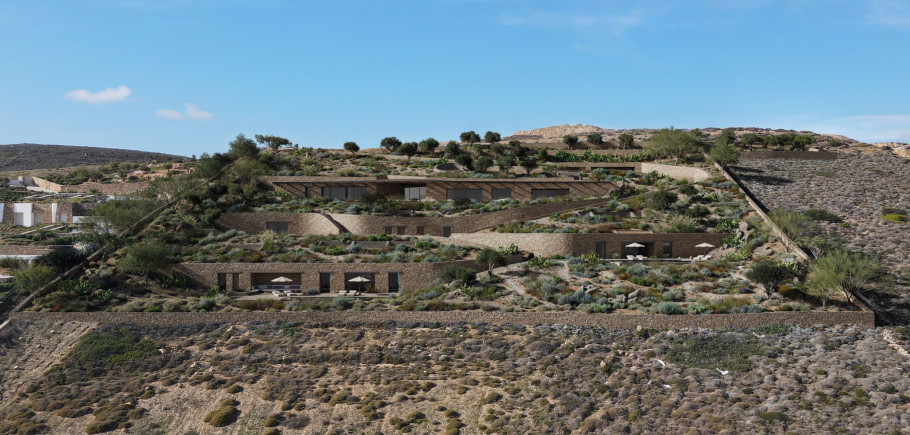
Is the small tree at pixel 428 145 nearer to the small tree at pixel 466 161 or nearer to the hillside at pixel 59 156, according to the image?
the small tree at pixel 466 161

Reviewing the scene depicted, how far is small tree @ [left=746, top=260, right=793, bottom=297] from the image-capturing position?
3997 centimetres

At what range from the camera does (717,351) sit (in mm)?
34500

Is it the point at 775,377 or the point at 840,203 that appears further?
the point at 840,203

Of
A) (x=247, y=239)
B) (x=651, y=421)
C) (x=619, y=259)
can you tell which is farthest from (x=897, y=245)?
(x=247, y=239)

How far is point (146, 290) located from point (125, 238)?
9485mm

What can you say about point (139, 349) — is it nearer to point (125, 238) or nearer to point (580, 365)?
point (125, 238)

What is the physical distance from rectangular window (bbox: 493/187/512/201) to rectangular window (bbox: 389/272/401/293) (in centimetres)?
2477

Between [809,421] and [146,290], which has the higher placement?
[146,290]

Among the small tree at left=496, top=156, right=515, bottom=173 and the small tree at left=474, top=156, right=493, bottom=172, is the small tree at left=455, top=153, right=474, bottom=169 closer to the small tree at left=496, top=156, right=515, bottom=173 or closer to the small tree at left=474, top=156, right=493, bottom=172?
the small tree at left=474, top=156, right=493, bottom=172

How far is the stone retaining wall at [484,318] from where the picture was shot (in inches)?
1462

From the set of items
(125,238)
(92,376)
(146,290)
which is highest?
(125,238)

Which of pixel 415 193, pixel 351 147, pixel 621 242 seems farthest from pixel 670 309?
pixel 351 147

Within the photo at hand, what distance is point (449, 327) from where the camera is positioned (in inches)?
1517

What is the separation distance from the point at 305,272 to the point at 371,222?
12.3 meters
